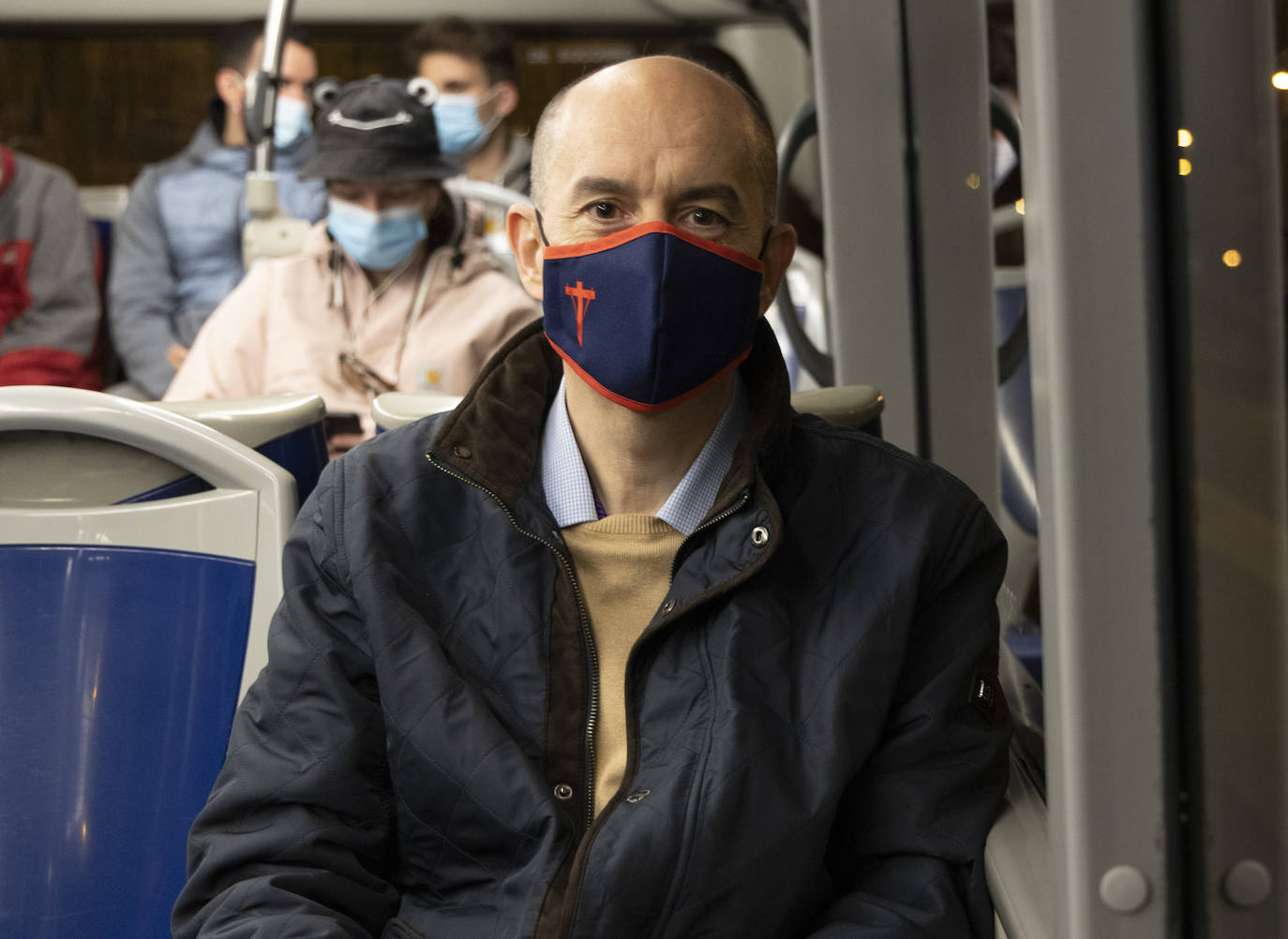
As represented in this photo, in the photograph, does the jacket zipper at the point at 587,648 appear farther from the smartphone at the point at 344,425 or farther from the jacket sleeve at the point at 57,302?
the jacket sleeve at the point at 57,302

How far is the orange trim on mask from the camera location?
4.40 feet

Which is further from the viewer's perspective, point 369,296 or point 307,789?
point 369,296

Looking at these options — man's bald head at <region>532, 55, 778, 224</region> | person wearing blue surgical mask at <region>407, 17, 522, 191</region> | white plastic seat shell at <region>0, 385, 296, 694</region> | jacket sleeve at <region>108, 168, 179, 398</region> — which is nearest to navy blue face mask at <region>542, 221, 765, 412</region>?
man's bald head at <region>532, 55, 778, 224</region>

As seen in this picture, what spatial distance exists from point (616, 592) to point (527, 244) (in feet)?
1.27

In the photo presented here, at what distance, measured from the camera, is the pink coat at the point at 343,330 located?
3188 mm

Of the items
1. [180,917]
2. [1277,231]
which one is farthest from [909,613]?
[180,917]

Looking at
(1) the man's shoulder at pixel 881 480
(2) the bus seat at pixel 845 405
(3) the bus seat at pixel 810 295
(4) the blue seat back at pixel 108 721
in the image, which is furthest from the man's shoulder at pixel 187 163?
(1) the man's shoulder at pixel 881 480

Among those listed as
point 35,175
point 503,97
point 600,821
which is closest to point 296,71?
point 503,97

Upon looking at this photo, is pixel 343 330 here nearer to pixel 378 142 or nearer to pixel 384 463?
pixel 378 142

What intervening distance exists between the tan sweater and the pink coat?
5.96ft

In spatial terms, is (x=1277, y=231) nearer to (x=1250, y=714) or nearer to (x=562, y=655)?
(x=1250, y=714)

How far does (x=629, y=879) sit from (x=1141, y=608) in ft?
1.70

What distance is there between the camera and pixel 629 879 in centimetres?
120

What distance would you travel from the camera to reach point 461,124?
498cm
